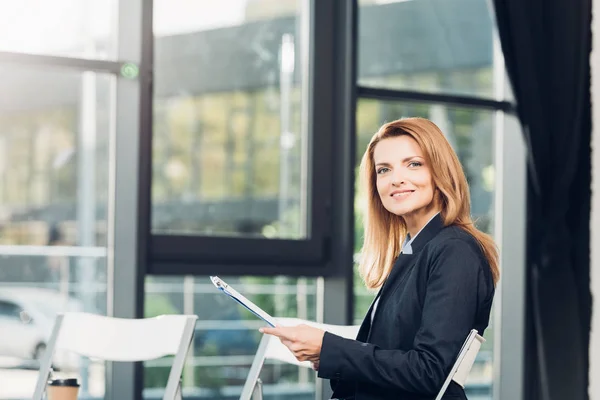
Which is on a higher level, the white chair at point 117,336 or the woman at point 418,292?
the woman at point 418,292

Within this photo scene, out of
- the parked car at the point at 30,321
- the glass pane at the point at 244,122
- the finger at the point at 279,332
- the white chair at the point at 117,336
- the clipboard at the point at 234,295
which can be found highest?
the glass pane at the point at 244,122

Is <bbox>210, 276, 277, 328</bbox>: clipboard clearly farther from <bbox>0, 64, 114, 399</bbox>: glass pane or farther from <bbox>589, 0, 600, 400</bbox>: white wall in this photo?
<bbox>589, 0, 600, 400</bbox>: white wall

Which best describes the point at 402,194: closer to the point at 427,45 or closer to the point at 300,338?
the point at 300,338

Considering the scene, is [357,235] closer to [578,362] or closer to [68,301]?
[578,362]

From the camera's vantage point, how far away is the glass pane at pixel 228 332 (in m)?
3.92

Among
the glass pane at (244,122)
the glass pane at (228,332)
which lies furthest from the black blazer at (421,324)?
the glass pane at (228,332)

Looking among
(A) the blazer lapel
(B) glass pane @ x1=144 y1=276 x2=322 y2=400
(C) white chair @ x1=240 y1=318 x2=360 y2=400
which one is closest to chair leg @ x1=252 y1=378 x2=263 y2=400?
(C) white chair @ x1=240 y1=318 x2=360 y2=400

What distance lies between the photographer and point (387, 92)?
3.90 meters

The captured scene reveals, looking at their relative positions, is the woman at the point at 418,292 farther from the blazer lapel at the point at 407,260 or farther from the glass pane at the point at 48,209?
the glass pane at the point at 48,209

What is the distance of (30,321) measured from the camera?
14.0 ft

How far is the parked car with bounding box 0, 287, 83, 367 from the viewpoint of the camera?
4227mm

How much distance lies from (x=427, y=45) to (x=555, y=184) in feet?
2.58

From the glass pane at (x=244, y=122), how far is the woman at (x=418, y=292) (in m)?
1.78

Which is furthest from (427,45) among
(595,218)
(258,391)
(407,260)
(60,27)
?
(407,260)
